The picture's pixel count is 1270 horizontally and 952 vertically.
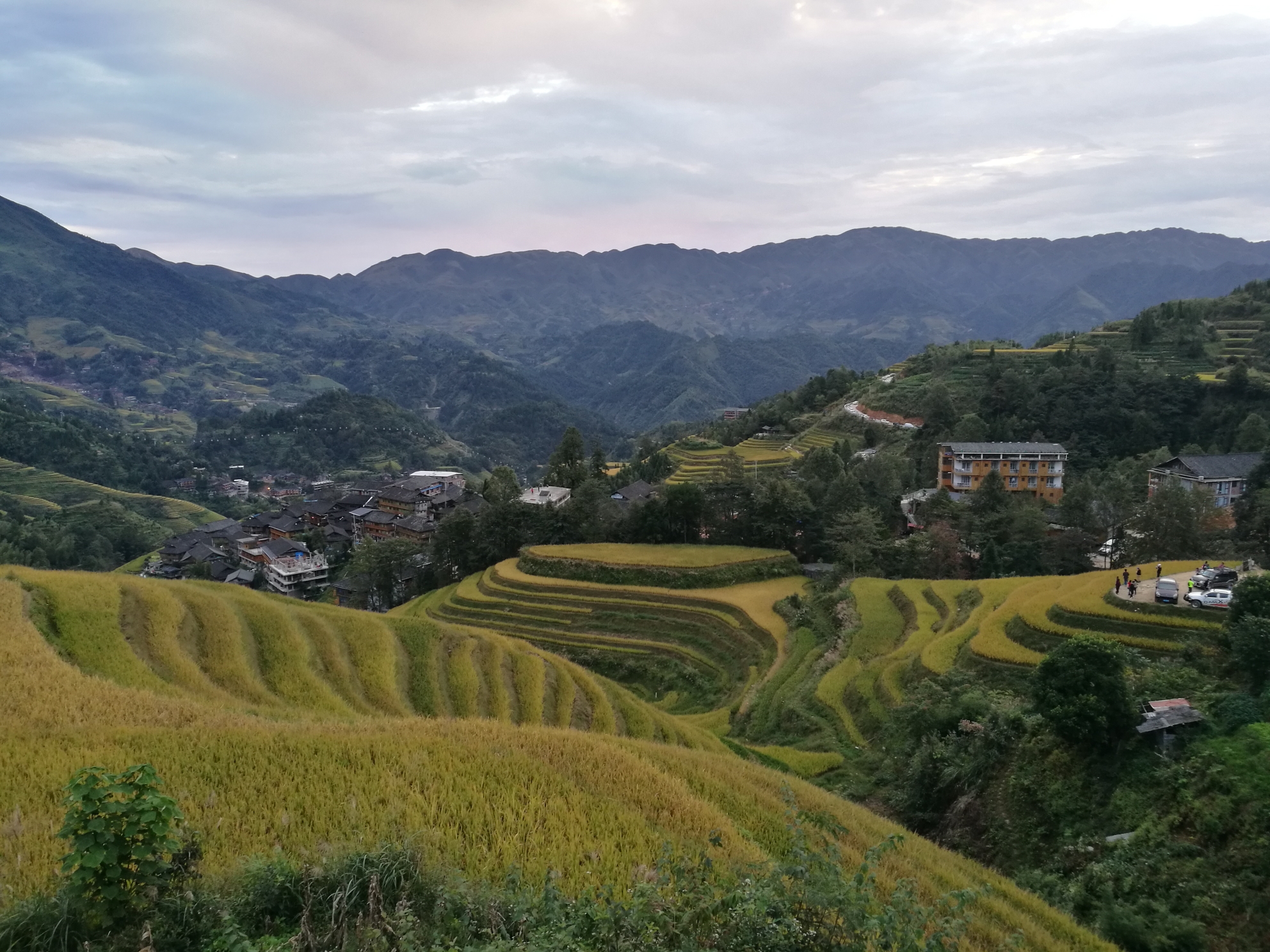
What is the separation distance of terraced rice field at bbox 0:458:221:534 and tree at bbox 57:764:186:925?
9090cm

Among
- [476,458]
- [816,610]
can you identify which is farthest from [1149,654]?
[476,458]

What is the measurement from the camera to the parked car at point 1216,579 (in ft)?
60.6

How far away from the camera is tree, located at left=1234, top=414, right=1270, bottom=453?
4222cm

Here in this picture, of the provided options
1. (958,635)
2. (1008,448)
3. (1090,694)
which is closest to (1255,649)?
(1090,694)

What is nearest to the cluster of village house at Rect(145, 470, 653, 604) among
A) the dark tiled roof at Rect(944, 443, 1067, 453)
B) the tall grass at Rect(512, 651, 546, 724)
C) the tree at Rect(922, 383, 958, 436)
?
the dark tiled roof at Rect(944, 443, 1067, 453)

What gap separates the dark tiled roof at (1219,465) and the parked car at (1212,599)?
26208 millimetres

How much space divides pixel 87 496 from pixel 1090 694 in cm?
10544

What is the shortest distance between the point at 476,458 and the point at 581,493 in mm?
93086

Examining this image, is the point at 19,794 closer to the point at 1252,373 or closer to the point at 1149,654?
the point at 1149,654

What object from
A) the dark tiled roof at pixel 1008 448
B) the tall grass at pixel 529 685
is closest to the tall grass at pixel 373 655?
the tall grass at pixel 529 685

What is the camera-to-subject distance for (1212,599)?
673 inches

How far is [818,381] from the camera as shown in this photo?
275 ft

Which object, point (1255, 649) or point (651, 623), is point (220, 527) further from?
point (1255, 649)

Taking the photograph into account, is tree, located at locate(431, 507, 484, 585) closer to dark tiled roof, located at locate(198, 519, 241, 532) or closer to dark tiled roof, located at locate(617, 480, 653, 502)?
dark tiled roof, located at locate(617, 480, 653, 502)
